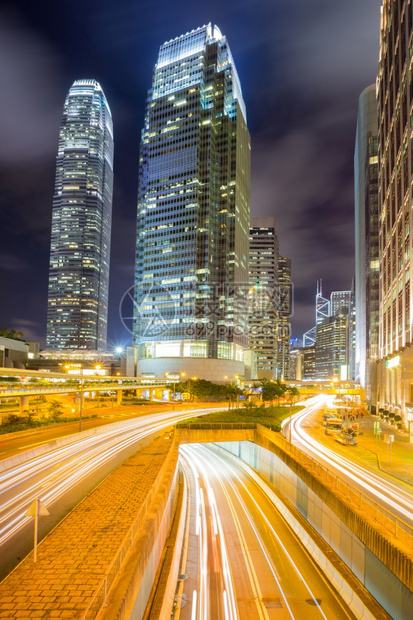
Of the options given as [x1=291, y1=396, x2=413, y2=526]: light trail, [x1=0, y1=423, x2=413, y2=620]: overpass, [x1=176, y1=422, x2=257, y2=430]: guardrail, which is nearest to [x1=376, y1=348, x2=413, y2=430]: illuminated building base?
[x1=291, y1=396, x2=413, y2=526]: light trail

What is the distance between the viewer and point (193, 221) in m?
166

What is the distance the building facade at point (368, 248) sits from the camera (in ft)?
461

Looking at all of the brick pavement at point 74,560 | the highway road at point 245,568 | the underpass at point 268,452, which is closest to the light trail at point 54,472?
the brick pavement at point 74,560

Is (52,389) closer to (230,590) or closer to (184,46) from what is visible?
(230,590)

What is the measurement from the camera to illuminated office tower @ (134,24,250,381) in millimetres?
161125

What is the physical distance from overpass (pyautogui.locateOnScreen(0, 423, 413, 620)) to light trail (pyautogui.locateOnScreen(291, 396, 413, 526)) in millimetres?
4204

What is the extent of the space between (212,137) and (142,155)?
3912 cm

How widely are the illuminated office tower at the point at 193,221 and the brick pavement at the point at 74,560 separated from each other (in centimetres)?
12893

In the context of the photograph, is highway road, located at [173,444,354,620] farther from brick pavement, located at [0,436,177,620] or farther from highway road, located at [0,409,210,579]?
highway road, located at [0,409,210,579]

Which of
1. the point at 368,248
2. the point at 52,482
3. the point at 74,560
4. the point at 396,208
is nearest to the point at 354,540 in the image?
the point at 74,560

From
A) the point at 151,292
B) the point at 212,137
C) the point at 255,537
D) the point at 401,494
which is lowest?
the point at 255,537

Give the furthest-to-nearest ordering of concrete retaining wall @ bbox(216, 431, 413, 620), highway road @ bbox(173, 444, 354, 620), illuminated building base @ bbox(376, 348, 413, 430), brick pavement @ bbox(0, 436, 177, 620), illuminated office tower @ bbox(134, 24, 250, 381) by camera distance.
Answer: illuminated office tower @ bbox(134, 24, 250, 381) < illuminated building base @ bbox(376, 348, 413, 430) < highway road @ bbox(173, 444, 354, 620) < concrete retaining wall @ bbox(216, 431, 413, 620) < brick pavement @ bbox(0, 436, 177, 620)

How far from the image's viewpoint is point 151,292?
6708 inches

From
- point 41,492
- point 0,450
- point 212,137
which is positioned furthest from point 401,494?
point 212,137
